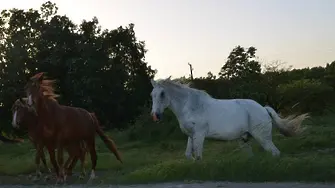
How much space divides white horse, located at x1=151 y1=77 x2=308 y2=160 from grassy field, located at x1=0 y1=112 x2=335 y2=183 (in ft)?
1.49

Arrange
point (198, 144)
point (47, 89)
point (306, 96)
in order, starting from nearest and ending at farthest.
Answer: point (198, 144), point (47, 89), point (306, 96)

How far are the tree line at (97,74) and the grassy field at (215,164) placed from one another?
44.3ft

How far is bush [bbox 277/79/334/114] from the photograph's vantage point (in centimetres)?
3167

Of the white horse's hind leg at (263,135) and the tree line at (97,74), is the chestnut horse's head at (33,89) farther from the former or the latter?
the tree line at (97,74)

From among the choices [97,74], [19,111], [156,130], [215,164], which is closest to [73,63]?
[97,74]

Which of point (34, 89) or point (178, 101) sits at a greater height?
point (34, 89)

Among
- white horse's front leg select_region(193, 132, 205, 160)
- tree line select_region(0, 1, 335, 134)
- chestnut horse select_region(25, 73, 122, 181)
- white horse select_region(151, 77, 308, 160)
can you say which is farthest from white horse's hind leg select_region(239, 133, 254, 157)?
tree line select_region(0, 1, 335, 134)

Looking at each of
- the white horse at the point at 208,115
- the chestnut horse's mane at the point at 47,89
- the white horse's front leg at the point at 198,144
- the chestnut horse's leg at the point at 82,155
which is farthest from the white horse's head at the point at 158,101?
the chestnut horse's leg at the point at 82,155

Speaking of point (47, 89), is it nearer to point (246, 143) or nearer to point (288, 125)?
point (246, 143)

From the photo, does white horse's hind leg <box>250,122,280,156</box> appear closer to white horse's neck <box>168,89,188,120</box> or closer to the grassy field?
the grassy field

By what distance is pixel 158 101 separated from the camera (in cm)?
1009

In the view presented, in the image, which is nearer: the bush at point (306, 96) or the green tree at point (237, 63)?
the bush at point (306, 96)

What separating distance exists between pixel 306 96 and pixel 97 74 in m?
14.4

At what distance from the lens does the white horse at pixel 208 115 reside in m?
9.98
